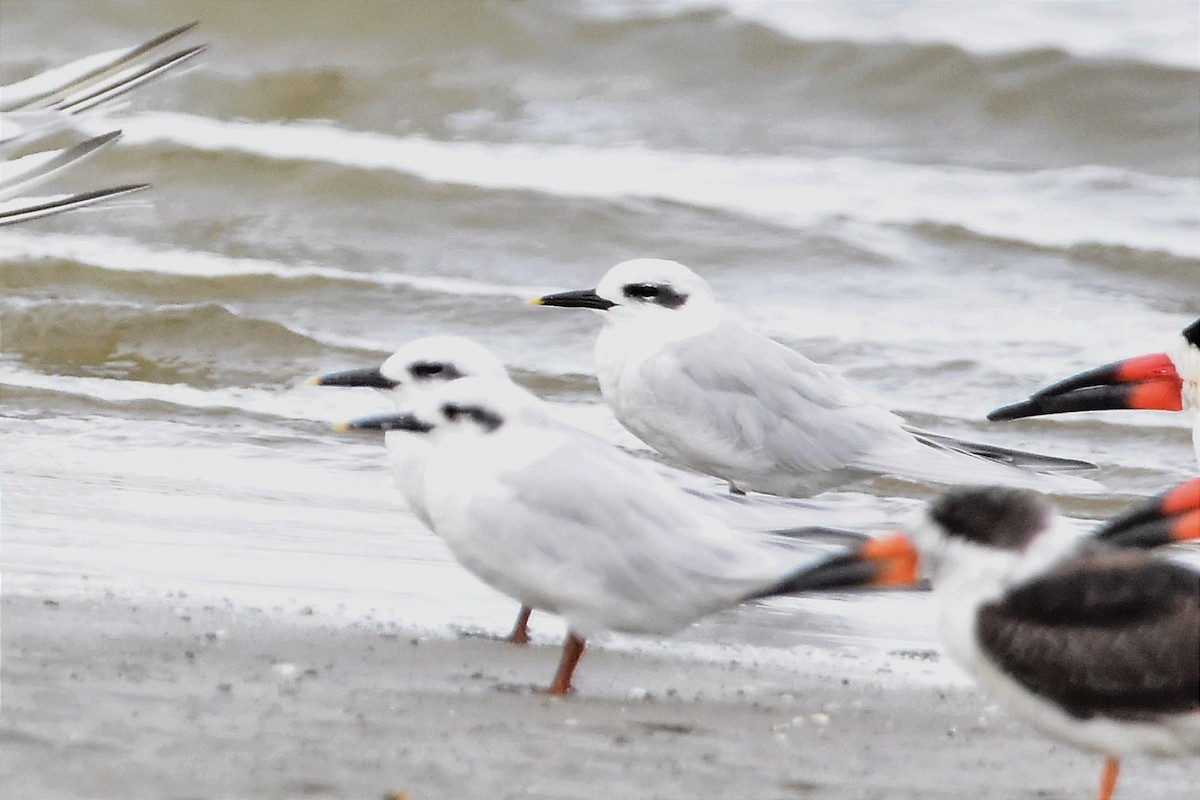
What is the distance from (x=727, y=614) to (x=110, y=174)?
27.7ft

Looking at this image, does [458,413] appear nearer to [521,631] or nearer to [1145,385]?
[521,631]

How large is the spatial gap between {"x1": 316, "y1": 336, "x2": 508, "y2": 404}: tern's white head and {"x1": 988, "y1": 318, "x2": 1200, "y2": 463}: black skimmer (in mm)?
1684

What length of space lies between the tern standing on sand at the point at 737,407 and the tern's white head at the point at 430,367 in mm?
1556

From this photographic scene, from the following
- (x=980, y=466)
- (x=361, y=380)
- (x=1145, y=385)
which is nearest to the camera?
(x=361, y=380)

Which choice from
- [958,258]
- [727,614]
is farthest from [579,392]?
[727,614]

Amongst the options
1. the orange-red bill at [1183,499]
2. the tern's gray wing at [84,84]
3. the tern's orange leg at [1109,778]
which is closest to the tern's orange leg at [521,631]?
the orange-red bill at [1183,499]

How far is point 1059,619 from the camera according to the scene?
12.3 feet

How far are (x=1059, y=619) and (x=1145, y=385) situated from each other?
7.75ft

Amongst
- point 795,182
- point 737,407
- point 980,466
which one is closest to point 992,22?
point 795,182

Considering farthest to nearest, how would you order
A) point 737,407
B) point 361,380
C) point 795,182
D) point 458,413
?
point 795,182 < point 737,407 < point 361,380 < point 458,413

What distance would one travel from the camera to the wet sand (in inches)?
154

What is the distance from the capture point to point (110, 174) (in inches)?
528

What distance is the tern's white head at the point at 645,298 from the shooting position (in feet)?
23.7

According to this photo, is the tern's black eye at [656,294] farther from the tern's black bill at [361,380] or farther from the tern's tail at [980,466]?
the tern's black bill at [361,380]
